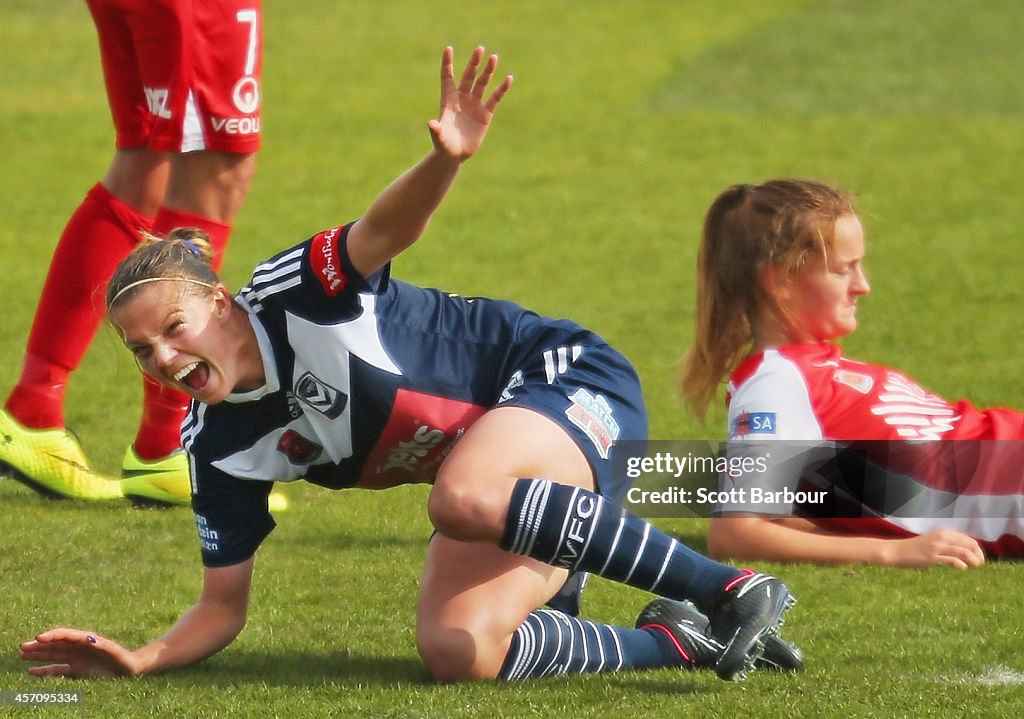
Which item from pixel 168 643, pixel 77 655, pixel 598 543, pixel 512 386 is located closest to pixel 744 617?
pixel 598 543

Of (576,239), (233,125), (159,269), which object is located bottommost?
(576,239)

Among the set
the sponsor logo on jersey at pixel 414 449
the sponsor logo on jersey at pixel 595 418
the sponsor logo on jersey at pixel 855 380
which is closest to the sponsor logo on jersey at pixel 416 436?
the sponsor logo on jersey at pixel 414 449

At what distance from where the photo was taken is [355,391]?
3084 mm

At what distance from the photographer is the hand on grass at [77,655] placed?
2.92 metres

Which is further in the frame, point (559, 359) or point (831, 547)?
point (831, 547)

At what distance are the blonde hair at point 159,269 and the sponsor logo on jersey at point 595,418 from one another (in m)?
0.73

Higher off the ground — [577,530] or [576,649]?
[577,530]

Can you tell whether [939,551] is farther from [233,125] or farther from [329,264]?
[233,125]

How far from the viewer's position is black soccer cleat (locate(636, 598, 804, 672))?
296 centimetres

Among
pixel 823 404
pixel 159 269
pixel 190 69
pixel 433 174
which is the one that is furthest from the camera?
pixel 190 69

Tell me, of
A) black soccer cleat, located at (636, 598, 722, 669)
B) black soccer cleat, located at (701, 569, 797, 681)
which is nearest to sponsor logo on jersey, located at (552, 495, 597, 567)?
black soccer cleat, located at (701, 569, 797, 681)

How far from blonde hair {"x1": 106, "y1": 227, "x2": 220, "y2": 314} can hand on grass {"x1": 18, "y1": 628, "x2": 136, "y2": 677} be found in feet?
1.98

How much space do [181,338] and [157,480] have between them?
50.3 inches

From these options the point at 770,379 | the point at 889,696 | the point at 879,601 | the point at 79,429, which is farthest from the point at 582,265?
the point at 889,696
